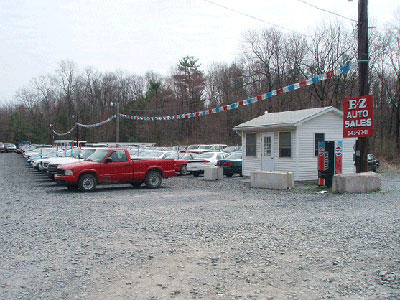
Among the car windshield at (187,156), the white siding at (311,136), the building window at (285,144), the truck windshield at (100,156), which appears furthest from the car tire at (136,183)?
the white siding at (311,136)

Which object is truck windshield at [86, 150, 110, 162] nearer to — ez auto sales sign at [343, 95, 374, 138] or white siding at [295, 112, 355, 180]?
white siding at [295, 112, 355, 180]

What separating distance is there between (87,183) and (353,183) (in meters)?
9.94

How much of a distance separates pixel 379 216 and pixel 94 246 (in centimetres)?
661

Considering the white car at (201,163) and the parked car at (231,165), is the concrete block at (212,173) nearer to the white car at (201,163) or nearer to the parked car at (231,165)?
the parked car at (231,165)

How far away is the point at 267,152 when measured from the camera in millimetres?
20422

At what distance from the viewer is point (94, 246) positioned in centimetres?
707

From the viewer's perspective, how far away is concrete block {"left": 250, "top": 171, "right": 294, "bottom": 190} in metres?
16.1

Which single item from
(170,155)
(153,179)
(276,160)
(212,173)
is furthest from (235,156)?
(153,179)

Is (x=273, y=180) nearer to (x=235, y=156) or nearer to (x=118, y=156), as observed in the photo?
(x=118, y=156)

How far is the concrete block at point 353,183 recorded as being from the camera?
1420cm

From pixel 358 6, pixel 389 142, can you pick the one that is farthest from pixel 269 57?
pixel 358 6

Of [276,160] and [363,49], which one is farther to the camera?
[276,160]

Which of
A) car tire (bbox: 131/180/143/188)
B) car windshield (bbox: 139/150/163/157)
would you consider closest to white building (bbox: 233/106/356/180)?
car tire (bbox: 131/180/143/188)

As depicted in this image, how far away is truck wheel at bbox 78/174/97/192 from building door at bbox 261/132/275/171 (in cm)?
850
